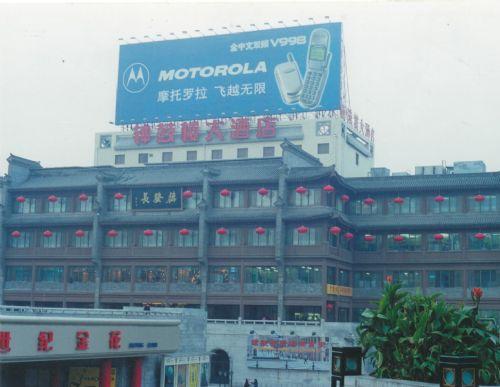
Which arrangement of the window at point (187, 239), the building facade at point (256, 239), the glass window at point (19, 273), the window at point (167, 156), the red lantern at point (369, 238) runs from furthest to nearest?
the window at point (167, 156) → the glass window at point (19, 273) → the window at point (187, 239) → the red lantern at point (369, 238) → the building facade at point (256, 239)

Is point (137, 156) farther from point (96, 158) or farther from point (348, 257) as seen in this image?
point (348, 257)

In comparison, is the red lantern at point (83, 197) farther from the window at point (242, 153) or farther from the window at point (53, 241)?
the window at point (242, 153)

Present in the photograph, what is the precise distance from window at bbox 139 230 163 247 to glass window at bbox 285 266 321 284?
10546mm

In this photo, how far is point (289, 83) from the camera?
2749 inches

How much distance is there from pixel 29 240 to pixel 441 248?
32887 mm

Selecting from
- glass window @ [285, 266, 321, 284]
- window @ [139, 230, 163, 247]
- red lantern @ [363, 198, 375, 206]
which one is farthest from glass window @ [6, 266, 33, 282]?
red lantern @ [363, 198, 375, 206]

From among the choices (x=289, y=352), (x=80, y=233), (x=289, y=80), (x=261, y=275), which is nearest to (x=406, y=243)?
(x=261, y=275)

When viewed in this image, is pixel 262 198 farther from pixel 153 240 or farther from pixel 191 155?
pixel 191 155

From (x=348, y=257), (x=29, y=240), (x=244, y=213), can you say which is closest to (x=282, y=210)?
(x=244, y=213)

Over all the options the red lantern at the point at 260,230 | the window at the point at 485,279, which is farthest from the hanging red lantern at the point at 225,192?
the window at the point at 485,279

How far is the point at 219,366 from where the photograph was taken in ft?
178

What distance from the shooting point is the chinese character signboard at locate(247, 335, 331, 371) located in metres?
51.3

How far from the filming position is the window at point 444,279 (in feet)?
195

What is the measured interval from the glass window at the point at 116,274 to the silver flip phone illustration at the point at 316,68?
20783mm
